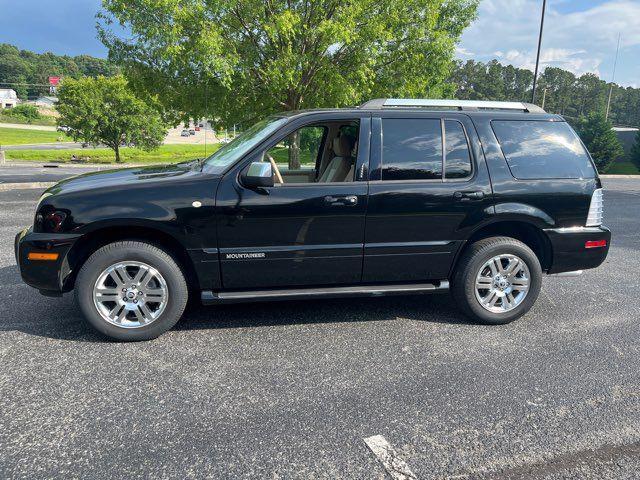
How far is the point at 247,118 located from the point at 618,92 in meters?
131

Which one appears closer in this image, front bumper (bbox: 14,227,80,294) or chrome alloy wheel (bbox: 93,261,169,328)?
front bumper (bbox: 14,227,80,294)

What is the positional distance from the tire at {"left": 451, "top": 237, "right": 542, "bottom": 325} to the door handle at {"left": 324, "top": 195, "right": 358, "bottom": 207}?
1158mm

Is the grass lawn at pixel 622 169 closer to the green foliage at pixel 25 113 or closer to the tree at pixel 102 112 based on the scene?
the tree at pixel 102 112

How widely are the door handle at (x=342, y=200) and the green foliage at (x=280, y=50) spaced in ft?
24.3

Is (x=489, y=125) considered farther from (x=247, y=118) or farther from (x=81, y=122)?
(x=81, y=122)

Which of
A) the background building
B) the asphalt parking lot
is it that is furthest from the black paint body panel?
the background building

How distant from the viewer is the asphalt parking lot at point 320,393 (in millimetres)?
2449

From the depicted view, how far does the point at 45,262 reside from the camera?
3625mm

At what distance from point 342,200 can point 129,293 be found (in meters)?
1.82

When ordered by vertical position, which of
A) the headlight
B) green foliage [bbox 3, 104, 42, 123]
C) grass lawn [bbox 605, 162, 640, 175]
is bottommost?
grass lawn [bbox 605, 162, 640, 175]

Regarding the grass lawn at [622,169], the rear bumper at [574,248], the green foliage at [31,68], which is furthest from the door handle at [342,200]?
the green foliage at [31,68]

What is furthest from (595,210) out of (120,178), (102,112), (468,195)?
(102,112)

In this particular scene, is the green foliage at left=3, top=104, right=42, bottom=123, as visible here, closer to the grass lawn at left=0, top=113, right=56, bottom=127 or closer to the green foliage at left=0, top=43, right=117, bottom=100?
the grass lawn at left=0, top=113, right=56, bottom=127

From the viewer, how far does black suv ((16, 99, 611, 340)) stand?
368cm
